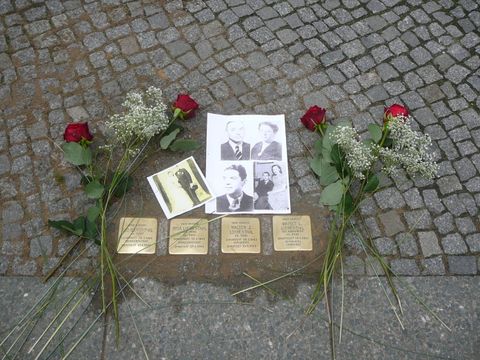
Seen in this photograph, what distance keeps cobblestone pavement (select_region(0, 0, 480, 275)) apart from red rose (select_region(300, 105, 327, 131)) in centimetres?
12

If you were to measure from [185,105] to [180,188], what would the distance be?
51 cm

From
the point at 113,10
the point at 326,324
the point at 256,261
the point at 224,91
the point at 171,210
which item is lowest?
the point at 326,324

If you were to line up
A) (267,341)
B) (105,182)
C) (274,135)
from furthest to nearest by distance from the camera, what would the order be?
(274,135) < (105,182) < (267,341)

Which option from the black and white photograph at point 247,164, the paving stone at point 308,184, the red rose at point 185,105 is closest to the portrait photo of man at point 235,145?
the black and white photograph at point 247,164

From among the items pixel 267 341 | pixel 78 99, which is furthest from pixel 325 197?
pixel 78 99

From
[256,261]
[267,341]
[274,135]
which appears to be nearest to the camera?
[267,341]

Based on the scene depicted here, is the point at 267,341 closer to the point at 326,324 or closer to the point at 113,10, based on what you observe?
the point at 326,324

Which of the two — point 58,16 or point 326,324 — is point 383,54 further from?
point 58,16

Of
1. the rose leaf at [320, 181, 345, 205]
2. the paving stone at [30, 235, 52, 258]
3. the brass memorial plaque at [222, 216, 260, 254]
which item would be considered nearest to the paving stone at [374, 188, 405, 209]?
the rose leaf at [320, 181, 345, 205]

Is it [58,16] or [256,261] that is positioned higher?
[58,16]

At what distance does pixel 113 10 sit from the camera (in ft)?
11.1

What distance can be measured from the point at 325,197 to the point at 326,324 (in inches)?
27.5

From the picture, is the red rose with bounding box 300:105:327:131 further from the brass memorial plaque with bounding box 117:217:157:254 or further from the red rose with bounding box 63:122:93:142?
the red rose with bounding box 63:122:93:142

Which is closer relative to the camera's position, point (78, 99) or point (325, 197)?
point (325, 197)
